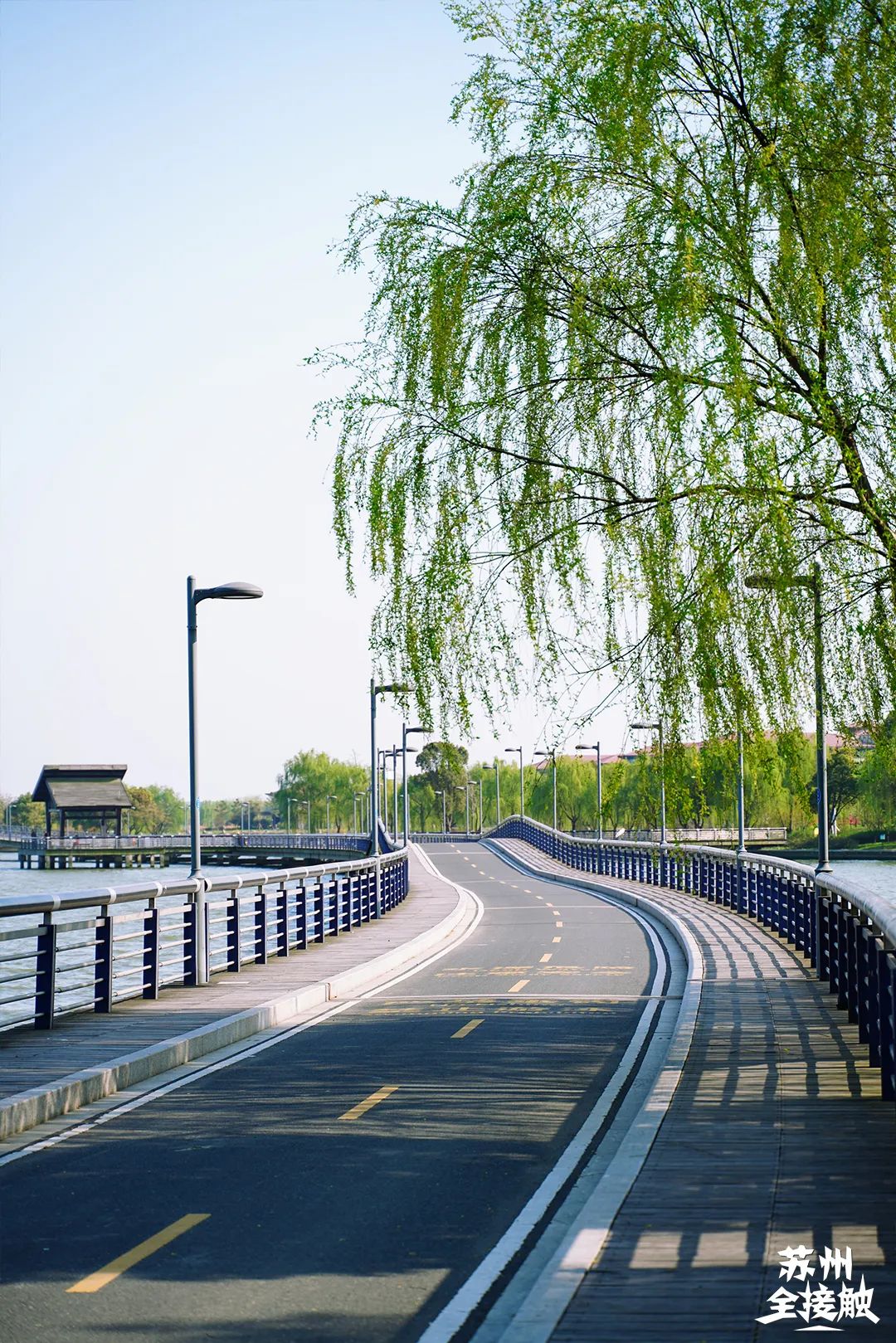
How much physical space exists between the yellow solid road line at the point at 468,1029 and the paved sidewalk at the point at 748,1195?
2447 millimetres

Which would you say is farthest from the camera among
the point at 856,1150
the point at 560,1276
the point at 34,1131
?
the point at 34,1131

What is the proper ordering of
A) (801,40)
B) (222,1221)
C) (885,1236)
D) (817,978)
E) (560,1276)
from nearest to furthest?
(560,1276), (885,1236), (222,1221), (801,40), (817,978)

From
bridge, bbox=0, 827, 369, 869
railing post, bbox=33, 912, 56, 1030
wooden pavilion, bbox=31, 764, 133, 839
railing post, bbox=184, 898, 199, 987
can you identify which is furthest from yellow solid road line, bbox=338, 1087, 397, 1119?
wooden pavilion, bbox=31, 764, 133, 839

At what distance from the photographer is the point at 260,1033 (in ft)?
51.0

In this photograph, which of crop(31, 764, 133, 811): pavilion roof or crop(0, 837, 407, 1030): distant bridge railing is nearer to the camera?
crop(0, 837, 407, 1030): distant bridge railing

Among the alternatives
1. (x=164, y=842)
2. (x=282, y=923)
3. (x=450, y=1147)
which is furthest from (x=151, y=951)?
(x=164, y=842)

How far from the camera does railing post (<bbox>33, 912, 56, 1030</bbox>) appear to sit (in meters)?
13.7

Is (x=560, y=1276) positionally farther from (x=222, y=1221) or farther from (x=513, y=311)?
(x=513, y=311)

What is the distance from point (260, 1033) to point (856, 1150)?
25.9ft

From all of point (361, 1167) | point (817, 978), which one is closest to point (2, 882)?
point (817, 978)

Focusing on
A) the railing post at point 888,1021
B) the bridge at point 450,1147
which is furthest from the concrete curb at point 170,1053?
the railing post at point 888,1021

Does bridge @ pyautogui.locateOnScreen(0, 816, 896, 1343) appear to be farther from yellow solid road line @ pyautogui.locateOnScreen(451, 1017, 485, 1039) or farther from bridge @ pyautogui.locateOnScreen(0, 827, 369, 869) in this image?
bridge @ pyautogui.locateOnScreen(0, 827, 369, 869)

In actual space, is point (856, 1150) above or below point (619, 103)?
below

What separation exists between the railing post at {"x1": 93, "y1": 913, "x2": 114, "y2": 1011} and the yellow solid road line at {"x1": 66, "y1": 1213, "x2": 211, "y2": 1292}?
7.29 metres
